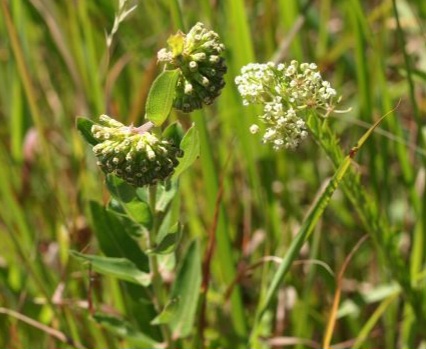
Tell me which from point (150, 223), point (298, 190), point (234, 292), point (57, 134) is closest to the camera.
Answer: point (150, 223)

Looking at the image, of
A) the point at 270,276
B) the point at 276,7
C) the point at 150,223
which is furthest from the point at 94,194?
the point at 276,7

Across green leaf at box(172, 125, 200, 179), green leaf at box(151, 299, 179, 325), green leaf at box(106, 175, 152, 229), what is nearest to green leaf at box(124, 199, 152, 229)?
green leaf at box(106, 175, 152, 229)

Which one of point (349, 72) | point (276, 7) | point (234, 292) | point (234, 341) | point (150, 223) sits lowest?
point (234, 341)

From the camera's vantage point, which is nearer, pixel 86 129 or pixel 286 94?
pixel 286 94

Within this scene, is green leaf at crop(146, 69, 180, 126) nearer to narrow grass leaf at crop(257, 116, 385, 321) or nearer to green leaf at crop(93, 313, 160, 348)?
narrow grass leaf at crop(257, 116, 385, 321)

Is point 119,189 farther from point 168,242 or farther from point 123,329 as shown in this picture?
point 123,329

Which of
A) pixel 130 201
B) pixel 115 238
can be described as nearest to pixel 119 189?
pixel 130 201

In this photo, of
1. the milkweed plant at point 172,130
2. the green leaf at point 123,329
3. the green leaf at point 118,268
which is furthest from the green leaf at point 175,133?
the green leaf at point 123,329

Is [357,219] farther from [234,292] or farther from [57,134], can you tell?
[57,134]
